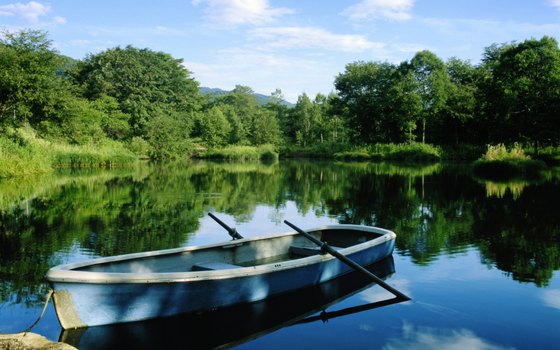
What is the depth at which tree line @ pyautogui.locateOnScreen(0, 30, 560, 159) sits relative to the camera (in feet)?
91.7

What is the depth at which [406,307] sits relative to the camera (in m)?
6.93

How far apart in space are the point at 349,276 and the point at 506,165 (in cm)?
2624

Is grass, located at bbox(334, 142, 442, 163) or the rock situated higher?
grass, located at bbox(334, 142, 442, 163)

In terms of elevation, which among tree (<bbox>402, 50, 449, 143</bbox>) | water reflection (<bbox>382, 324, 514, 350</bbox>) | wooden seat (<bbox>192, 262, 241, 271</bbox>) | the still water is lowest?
water reflection (<bbox>382, 324, 514, 350</bbox>)

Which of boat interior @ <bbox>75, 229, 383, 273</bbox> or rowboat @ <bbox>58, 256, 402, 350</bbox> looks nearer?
rowboat @ <bbox>58, 256, 402, 350</bbox>

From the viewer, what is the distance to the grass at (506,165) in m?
30.5

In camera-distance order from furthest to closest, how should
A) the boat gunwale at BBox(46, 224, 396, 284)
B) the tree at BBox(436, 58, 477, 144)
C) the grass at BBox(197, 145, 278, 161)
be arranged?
the grass at BBox(197, 145, 278, 161), the tree at BBox(436, 58, 477, 144), the boat gunwale at BBox(46, 224, 396, 284)

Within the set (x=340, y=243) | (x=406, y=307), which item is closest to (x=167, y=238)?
(x=340, y=243)

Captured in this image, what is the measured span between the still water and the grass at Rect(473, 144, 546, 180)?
9359 mm

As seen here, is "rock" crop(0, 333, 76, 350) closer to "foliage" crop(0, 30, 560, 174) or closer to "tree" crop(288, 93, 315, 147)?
"foliage" crop(0, 30, 560, 174)

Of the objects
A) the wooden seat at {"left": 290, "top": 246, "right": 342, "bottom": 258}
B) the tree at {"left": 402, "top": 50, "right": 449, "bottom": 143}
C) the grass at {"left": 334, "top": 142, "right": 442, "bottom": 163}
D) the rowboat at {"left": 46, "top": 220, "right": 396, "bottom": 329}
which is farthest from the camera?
the tree at {"left": 402, "top": 50, "right": 449, "bottom": 143}

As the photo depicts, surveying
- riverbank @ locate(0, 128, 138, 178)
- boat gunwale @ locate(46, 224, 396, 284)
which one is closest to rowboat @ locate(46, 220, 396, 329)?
boat gunwale @ locate(46, 224, 396, 284)

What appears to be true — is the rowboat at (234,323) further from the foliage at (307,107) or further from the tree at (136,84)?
the tree at (136,84)

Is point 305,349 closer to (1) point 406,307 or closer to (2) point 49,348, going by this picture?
(1) point 406,307
